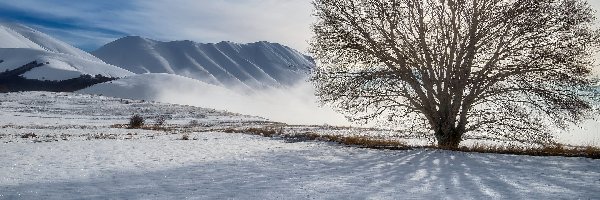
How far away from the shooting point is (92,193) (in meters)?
9.17

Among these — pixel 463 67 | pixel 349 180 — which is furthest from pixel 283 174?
pixel 463 67

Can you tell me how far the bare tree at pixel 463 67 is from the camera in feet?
57.3

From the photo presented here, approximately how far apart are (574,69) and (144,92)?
142301mm

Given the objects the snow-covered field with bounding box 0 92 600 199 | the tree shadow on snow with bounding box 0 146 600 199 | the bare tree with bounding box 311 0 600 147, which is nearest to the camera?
the tree shadow on snow with bounding box 0 146 600 199

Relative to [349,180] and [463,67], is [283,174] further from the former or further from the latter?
[463,67]

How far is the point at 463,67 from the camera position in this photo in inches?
718

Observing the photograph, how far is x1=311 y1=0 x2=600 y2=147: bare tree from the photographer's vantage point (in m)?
17.5

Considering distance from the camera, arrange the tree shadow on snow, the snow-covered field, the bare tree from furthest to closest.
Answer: the bare tree
the snow-covered field
the tree shadow on snow

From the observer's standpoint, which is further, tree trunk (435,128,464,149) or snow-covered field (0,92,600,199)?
tree trunk (435,128,464,149)

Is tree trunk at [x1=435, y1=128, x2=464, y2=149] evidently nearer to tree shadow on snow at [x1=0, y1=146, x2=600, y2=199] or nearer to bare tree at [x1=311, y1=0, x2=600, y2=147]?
bare tree at [x1=311, y1=0, x2=600, y2=147]

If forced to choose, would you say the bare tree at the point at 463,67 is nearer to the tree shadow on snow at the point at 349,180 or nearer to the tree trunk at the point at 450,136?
the tree trunk at the point at 450,136

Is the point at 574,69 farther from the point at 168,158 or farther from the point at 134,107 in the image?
the point at 134,107

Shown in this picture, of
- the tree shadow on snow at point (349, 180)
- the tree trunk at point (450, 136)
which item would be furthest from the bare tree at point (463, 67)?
the tree shadow on snow at point (349, 180)

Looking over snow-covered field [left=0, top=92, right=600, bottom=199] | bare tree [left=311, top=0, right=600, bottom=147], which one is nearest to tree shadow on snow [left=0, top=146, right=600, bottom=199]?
snow-covered field [left=0, top=92, right=600, bottom=199]
